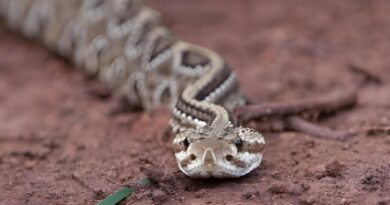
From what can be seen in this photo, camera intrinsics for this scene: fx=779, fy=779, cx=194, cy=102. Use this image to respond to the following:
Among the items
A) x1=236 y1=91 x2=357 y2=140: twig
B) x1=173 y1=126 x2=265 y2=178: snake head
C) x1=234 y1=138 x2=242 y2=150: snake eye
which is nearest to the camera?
x1=173 y1=126 x2=265 y2=178: snake head

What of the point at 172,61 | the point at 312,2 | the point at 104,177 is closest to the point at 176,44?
the point at 172,61

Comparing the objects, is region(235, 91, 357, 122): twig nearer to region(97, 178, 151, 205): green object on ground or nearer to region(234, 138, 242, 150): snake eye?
region(234, 138, 242, 150): snake eye

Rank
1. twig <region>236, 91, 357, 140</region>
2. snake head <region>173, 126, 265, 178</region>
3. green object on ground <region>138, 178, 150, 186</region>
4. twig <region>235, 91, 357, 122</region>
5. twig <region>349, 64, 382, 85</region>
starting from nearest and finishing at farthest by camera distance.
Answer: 1. snake head <region>173, 126, 265, 178</region>
2. green object on ground <region>138, 178, 150, 186</region>
3. twig <region>236, 91, 357, 140</region>
4. twig <region>235, 91, 357, 122</region>
5. twig <region>349, 64, 382, 85</region>

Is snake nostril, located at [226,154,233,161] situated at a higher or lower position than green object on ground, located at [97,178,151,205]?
higher

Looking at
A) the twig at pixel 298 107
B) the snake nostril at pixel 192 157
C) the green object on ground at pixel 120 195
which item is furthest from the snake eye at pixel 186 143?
the twig at pixel 298 107

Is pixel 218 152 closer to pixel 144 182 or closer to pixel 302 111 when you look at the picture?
pixel 144 182

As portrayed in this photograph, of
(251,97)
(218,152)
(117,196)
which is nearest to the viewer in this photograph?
(218,152)

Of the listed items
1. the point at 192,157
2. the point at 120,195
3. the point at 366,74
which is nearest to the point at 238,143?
the point at 192,157

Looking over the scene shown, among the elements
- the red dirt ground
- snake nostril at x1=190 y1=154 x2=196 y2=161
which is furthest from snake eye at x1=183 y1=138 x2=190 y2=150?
the red dirt ground
